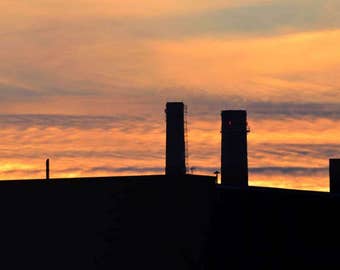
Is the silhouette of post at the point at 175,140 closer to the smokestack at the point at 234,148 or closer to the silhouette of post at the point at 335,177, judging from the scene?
the smokestack at the point at 234,148

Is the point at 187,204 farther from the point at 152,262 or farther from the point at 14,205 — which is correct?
the point at 14,205

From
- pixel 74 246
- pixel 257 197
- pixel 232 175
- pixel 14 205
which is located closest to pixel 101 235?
pixel 74 246

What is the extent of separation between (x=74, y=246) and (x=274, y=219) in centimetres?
686

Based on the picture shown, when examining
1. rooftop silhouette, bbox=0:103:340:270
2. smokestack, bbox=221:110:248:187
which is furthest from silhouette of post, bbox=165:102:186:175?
rooftop silhouette, bbox=0:103:340:270

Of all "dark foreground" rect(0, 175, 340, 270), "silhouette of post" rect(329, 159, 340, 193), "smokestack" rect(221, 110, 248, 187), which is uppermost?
"smokestack" rect(221, 110, 248, 187)

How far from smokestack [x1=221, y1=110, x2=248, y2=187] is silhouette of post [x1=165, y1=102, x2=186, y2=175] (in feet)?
11.8

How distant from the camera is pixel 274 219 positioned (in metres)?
28.3

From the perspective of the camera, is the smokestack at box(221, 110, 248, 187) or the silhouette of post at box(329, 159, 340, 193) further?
the smokestack at box(221, 110, 248, 187)

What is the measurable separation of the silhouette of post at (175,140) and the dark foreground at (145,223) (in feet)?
135

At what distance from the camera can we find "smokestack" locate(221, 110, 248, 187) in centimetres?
6956

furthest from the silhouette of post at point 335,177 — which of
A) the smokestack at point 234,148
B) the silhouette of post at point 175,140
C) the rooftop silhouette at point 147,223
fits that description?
the silhouette of post at point 175,140

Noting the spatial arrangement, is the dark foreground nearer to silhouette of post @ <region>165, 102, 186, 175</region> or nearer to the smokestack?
the smokestack

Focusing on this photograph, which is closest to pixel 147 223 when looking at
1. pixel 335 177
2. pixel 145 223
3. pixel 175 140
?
pixel 145 223

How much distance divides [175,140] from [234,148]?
16.2 ft
